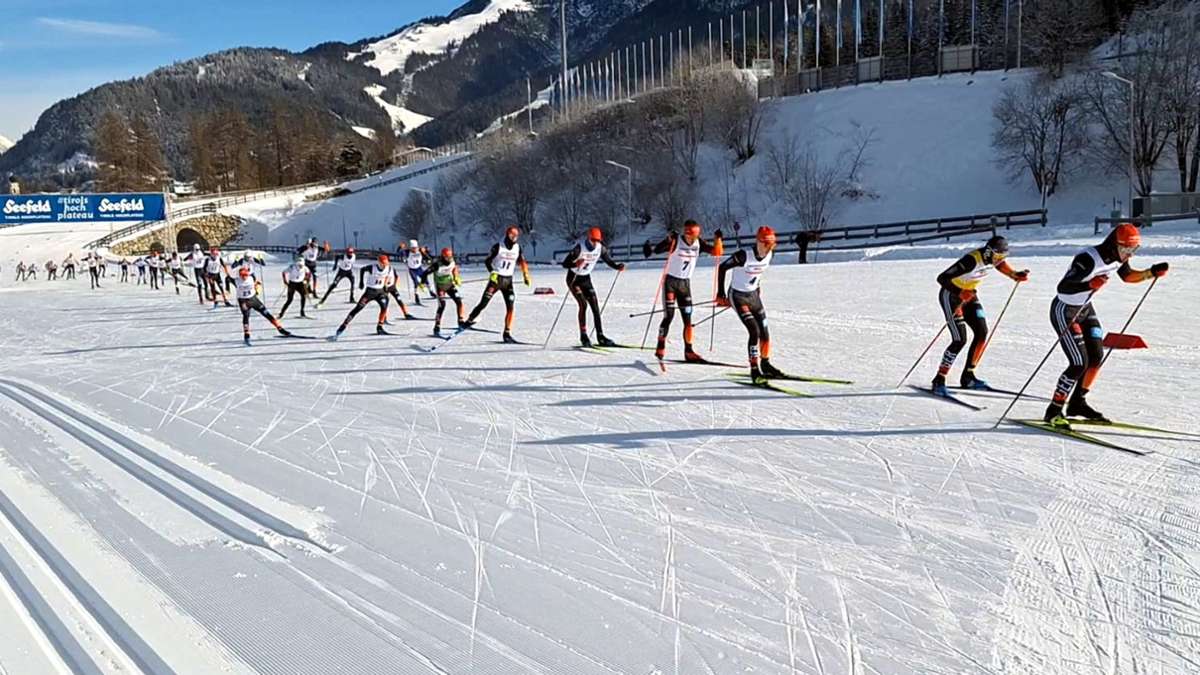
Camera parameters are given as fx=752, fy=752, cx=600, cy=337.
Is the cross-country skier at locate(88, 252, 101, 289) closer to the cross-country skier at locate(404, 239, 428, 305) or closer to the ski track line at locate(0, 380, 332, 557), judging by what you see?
the cross-country skier at locate(404, 239, 428, 305)

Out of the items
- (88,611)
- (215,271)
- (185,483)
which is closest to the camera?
(88,611)

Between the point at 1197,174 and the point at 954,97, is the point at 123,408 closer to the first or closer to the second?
the point at 1197,174

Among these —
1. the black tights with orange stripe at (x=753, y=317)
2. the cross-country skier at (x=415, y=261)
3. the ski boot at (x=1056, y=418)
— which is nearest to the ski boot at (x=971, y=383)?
the ski boot at (x=1056, y=418)

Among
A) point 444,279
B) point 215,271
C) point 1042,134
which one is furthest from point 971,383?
point 1042,134

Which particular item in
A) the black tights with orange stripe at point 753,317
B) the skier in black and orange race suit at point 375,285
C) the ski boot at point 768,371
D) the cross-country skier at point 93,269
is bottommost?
the ski boot at point 768,371

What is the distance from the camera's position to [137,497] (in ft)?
19.9

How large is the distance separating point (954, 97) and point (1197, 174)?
48.6 feet

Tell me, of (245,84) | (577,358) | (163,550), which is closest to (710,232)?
(577,358)

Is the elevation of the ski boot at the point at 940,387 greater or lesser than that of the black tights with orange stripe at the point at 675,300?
lesser

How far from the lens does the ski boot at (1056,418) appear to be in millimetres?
7125

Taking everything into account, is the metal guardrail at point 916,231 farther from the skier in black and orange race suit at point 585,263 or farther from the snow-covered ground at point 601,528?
the snow-covered ground at point 601,528

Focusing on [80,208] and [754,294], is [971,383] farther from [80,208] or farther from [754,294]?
[80,208]

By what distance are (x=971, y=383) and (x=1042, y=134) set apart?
3864 centimetres

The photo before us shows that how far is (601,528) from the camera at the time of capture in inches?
205
